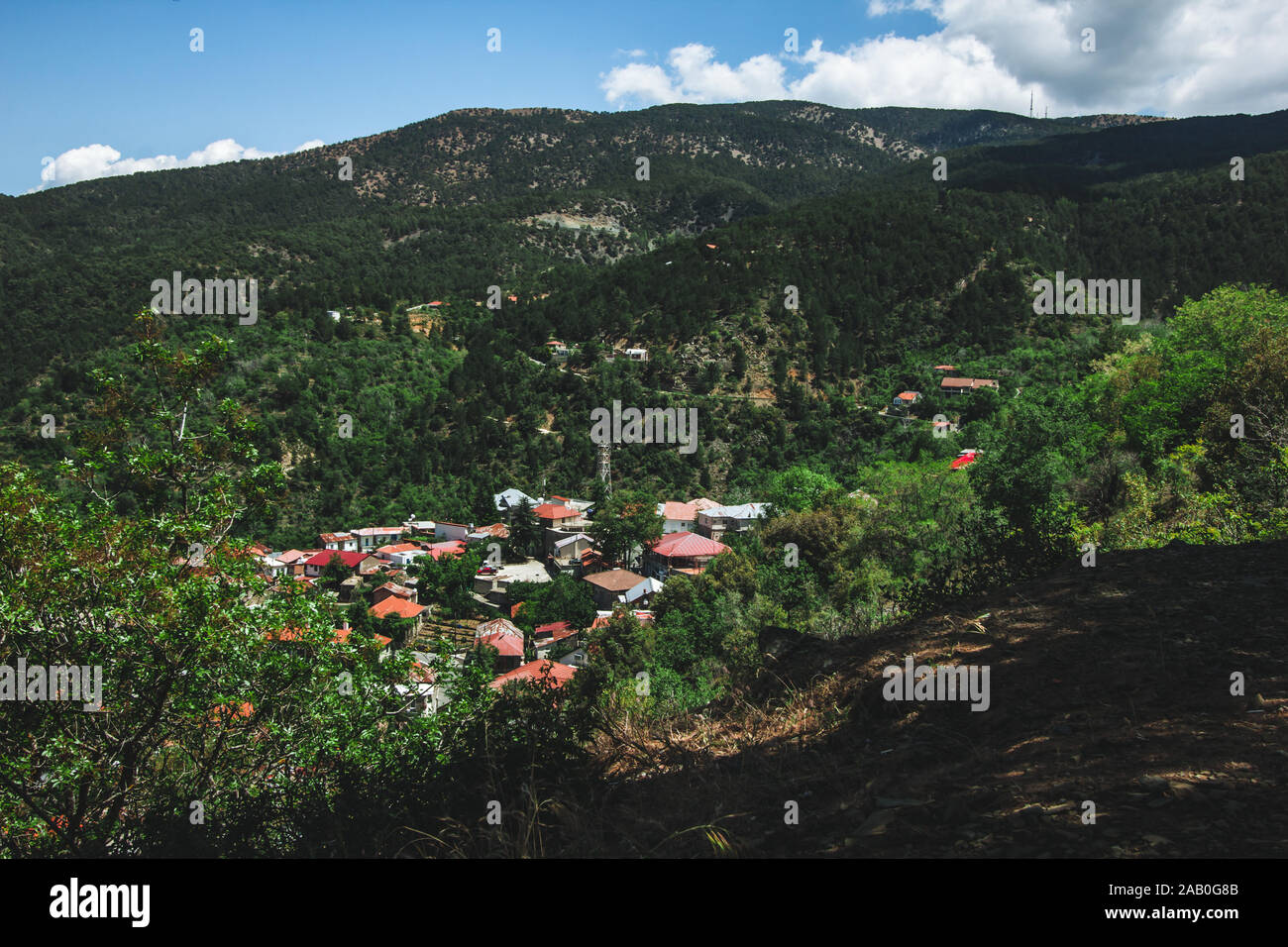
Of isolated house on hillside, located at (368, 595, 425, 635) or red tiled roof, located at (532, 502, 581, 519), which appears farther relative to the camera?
red tiled roof, located at (532, 502, 581, 519)

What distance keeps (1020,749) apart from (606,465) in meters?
40.0

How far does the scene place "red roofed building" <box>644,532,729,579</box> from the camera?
31.5 meters

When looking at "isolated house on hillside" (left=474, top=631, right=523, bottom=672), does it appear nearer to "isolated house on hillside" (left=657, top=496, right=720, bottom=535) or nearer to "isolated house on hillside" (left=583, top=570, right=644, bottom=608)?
"isolated house on hillside" (left=583, top=570, right=644, bottom=608)

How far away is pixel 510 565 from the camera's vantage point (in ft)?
123

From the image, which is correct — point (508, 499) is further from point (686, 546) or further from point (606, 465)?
point (686, 546)

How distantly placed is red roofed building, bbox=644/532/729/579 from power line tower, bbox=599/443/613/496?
8.95m

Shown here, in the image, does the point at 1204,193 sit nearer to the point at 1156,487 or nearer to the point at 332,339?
the point at 1156,487

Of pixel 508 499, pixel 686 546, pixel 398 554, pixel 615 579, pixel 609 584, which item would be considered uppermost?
pixel 508 499

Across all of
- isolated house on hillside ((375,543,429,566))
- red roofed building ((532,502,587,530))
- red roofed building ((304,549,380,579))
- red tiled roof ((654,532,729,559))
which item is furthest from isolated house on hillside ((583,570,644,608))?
red roofed building ((304,549,380,579))

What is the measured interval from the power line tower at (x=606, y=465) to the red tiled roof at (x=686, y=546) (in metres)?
9.25

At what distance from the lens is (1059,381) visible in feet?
125

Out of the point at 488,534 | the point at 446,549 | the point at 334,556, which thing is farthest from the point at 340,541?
the point at 488,534

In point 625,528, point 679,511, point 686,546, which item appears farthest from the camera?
point 679,511
